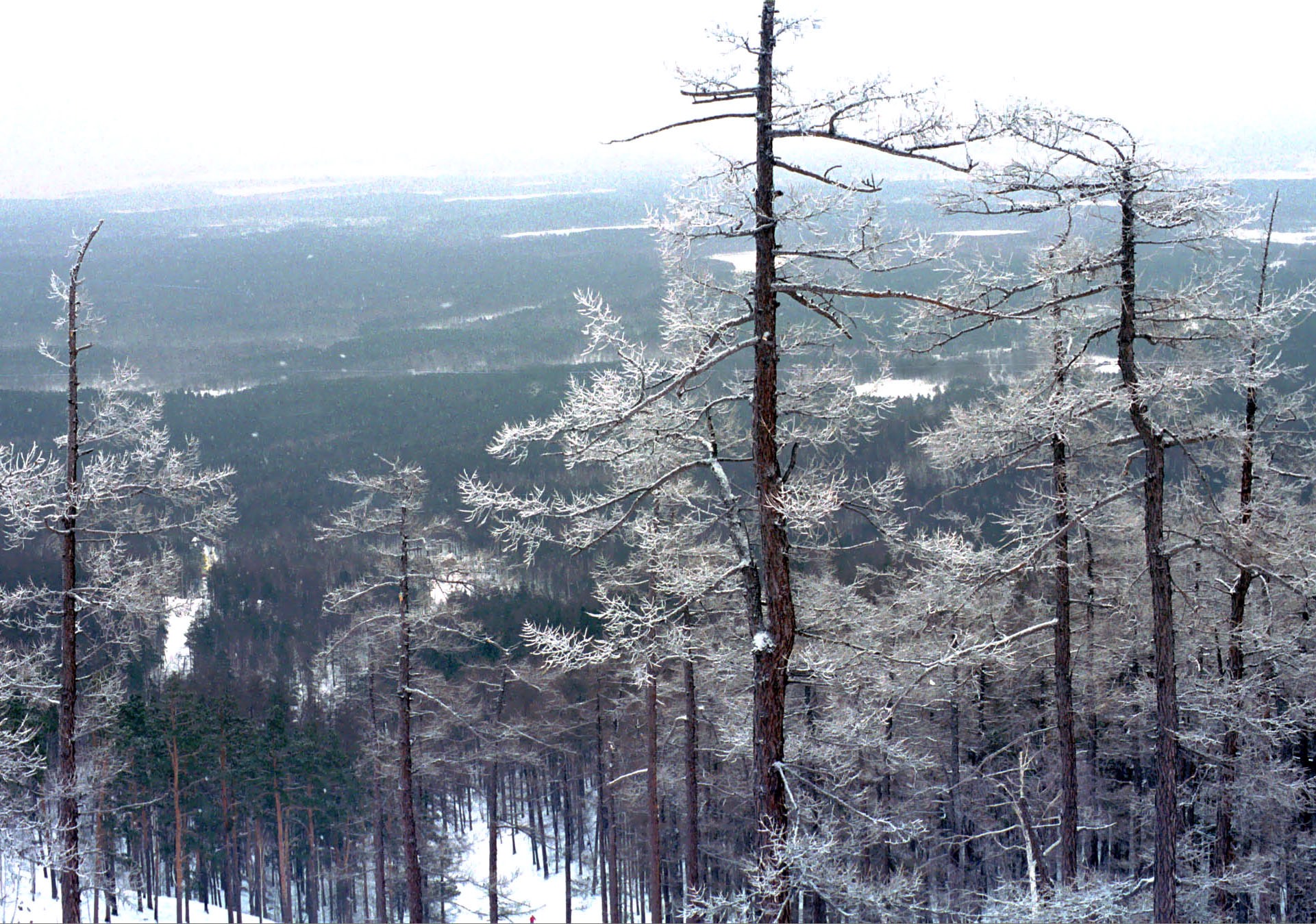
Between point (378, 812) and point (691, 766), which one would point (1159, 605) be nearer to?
point (691, 766)

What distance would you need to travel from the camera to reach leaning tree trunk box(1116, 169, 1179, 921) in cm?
780

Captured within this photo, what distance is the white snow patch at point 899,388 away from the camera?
801 centimetres

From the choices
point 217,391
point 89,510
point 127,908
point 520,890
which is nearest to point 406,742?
point 89,510

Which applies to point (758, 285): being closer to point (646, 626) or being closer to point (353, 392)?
point (646, 626)

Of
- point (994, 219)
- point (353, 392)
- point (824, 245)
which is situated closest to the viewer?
point (824, 245)

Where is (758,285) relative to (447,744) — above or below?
above

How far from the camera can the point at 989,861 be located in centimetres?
2855

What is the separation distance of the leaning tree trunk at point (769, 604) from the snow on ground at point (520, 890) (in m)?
27.7

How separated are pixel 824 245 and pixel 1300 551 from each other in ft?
18.8

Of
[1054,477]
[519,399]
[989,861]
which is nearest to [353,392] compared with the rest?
[519,399]

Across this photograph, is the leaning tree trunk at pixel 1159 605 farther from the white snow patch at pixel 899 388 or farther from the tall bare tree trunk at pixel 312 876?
the tall bare tree trunk at pixel 312 876

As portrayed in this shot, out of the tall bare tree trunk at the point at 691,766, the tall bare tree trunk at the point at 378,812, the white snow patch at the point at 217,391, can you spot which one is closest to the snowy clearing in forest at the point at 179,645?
the tall bare tree trunk at the point at 378,812

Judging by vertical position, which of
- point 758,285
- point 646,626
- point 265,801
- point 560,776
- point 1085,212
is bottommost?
point 560,776

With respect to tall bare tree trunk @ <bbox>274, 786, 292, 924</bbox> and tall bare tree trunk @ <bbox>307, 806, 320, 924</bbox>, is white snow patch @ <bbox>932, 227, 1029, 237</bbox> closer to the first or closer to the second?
tall bare tree trunk @ <bbox>274, 786, 292, 924</bbox>
